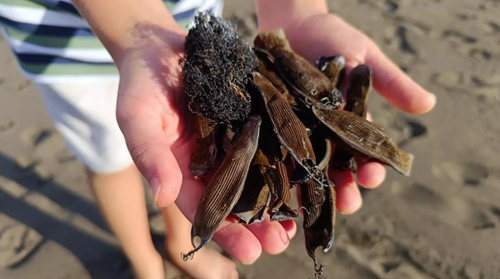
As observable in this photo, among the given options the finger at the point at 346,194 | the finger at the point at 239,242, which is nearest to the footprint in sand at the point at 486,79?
the finger at the point at 346,194

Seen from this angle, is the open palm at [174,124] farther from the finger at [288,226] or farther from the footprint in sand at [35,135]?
the footprint in sand at [35,135]

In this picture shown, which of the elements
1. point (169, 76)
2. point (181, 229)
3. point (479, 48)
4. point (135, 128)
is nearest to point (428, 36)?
point (479, 48)

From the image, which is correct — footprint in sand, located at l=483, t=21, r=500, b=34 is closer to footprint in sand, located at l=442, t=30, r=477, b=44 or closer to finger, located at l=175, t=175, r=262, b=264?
footprint in sand, located at l=442, t=30, r=477, b=44

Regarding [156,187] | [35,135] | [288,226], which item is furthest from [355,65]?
[35,135]

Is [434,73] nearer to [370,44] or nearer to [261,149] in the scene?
[370,44]

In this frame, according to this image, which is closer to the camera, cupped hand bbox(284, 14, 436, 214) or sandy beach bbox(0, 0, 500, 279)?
cupped hand bbox(284, 14, 436, 214)

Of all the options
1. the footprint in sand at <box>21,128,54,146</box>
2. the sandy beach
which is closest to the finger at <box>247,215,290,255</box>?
the sandy beach
